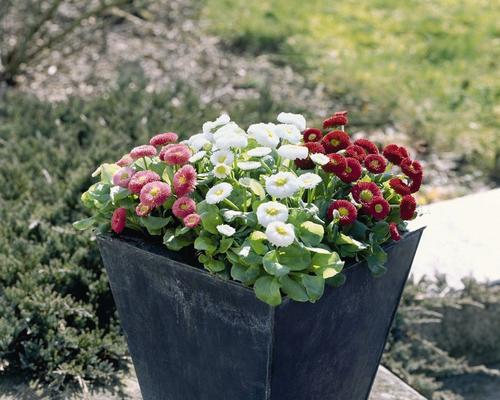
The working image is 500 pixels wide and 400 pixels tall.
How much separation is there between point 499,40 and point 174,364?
192 inches

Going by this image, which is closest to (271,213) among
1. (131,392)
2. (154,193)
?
(154,193)

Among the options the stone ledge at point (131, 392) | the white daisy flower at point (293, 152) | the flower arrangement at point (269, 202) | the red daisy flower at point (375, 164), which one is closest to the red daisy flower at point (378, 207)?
the flower arrangement at point (269, 202)

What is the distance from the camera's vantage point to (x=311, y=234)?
6.71 feet

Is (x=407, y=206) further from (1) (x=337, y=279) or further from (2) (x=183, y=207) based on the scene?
(2) (x=183, y=207)

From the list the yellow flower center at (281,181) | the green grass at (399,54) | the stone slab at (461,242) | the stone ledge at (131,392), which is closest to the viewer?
the yellow flower center at (281,181)

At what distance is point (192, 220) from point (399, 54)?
441cm

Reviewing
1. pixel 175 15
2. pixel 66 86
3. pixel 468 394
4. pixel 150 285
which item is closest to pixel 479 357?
pixel 468 394

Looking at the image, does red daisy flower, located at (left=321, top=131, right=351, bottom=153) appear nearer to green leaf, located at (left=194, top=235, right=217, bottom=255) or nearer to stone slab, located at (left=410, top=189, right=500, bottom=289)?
green leaf, located at (left=194, top=235, right=217, bottom=255)

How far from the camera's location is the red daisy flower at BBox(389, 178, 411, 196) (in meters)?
2.20

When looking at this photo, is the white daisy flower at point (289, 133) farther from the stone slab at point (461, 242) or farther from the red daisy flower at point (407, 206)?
the stone slab at point (461, 242)

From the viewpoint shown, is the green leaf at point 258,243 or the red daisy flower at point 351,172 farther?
the red daisy flower at point 351,172

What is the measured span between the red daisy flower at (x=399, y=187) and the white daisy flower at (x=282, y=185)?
12.0 inches

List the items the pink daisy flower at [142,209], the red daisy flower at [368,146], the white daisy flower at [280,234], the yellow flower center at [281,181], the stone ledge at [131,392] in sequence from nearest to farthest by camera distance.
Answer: the white daisy flower at [280,234] → the yellow flower center at [281,181] → the pink daisy flower at [142,209] → the red daisy flower at [368,146] → the stone ledge at [131,392]

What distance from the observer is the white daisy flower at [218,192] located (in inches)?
80.7
